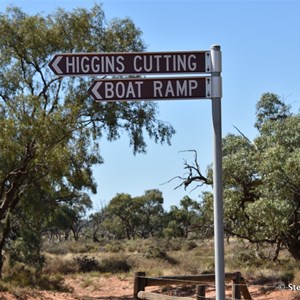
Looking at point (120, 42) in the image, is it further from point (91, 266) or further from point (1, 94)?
point (91, 266)

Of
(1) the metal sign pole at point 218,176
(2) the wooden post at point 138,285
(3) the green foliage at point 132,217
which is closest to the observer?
(1) the metal sign pole at point 218,176

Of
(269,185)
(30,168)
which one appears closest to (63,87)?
(30,168)

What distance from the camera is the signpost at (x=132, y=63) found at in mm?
4859

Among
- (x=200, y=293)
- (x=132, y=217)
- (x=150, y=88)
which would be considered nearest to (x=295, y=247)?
(x=200, y=293)

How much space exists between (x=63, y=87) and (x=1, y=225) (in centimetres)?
716

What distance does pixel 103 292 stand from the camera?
21906 millimetres

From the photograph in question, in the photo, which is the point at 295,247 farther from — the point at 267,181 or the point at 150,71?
the point at 150,71

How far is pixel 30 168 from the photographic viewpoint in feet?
56.1

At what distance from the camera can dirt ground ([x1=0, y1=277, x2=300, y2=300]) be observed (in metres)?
15.8

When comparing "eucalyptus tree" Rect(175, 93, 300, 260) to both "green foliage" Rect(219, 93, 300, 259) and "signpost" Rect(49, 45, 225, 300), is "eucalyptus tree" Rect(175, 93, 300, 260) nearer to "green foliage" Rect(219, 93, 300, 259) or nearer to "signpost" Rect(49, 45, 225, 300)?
"green foliage" Rect(219, 93, 300, 259)

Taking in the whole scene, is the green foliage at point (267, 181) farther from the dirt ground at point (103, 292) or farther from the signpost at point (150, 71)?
the signpost at point (150, 71)

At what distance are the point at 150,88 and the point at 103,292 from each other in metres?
18.2

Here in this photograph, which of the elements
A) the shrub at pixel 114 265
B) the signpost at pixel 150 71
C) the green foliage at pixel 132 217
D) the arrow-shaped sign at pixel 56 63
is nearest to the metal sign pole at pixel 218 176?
the signpost at pixel 150 71

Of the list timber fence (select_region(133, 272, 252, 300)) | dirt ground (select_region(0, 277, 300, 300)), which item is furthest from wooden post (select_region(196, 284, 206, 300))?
dirt ground (select_region(0, 277, 300, 300))
